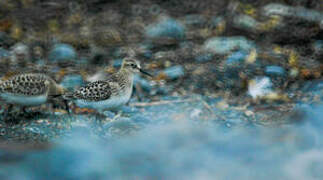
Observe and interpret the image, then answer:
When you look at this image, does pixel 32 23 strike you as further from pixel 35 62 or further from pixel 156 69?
pixel 156 69

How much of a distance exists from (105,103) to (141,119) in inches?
23.0

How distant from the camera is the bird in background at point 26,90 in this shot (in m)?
8.21

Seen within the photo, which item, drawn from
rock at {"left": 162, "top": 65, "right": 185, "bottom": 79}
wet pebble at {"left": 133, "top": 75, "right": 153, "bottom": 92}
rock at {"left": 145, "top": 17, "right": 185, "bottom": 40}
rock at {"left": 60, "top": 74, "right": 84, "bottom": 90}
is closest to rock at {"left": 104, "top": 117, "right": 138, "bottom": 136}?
wet pebble at {"left": 133, "top": 75, "right": 153, "bottom": 92}

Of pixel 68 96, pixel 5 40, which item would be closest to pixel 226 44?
pixel 68 96

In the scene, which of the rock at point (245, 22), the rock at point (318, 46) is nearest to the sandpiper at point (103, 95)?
the rock at point (245, 22)

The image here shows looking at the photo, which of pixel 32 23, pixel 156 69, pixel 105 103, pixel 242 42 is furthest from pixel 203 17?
pixel 105 103

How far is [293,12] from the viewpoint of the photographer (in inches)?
445

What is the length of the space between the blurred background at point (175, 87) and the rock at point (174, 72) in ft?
0.10

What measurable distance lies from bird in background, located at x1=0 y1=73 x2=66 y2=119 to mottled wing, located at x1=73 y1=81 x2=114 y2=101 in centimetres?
43

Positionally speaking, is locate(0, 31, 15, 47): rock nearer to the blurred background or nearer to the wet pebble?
the blurred background

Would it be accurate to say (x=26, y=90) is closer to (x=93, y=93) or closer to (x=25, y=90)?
(x=25, y=90)

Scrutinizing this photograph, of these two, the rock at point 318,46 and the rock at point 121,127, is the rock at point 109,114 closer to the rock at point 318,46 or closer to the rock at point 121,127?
the rock at point 121,127

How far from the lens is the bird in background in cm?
821

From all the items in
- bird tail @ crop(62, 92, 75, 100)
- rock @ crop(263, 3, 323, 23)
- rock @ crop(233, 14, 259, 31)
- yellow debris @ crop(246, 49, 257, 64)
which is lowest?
bird tail @ crop(62, 92, 75, 100)
